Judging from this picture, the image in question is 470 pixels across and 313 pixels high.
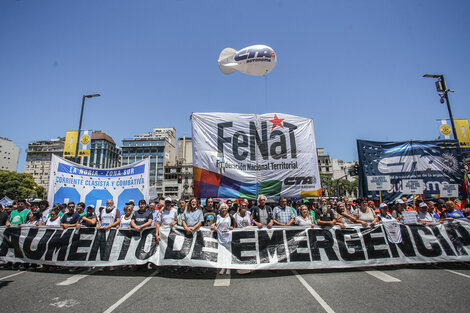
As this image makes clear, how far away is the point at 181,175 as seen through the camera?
84625mm

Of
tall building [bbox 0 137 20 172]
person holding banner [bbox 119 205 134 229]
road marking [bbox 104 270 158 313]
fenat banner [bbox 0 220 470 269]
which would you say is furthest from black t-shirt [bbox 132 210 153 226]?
tall building [bbox 0 137 20 172]

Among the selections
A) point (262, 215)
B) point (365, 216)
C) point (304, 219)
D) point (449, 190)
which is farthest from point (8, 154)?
point (449, 190)

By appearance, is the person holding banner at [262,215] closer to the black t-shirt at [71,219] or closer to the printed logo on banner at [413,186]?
the black t-shirt at [71,219]

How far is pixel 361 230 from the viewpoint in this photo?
→ 19.8ft

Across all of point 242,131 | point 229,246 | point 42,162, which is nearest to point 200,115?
point 242,131

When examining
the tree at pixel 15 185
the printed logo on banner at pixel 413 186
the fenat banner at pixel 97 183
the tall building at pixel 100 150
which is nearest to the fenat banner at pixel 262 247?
the fenat banner at pixel 97 183

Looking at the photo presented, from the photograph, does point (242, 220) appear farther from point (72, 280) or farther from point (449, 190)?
point (449, 190)

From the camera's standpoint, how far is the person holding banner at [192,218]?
5.98 meters

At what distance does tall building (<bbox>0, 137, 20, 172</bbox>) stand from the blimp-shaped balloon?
168899 millimetres

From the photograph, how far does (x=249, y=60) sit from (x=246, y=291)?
24.6 feet

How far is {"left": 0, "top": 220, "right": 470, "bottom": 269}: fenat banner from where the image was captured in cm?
561

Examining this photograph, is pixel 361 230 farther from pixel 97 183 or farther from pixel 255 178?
pixel 97 183

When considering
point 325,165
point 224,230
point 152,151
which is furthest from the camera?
point 152,151

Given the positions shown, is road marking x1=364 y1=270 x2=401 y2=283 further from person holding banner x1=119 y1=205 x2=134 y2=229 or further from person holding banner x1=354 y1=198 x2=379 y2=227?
person holding banner x1=119 y1=205 x2=134 y2=229
